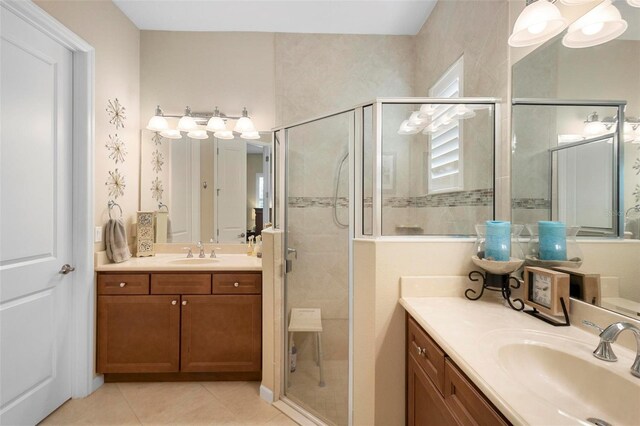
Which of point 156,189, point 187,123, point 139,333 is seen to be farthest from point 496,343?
point 156,189

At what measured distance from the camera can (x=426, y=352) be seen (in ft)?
4.00

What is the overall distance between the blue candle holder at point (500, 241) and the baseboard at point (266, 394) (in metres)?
1.66

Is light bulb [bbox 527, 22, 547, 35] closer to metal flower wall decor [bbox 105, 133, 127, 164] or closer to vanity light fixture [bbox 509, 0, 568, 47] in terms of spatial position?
vanity light fixture [bbox 509, 0, 568, 47]

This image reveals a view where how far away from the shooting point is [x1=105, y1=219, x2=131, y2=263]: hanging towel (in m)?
2.28

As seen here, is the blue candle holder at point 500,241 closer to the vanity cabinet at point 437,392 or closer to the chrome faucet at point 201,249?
the vanity cabinet at point 437,392

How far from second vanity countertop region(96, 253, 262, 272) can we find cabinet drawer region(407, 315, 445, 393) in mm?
1210

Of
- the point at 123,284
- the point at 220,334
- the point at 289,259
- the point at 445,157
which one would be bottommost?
the point at 220,334

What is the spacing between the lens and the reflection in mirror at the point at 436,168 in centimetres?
159

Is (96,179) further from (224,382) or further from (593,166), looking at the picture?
(593,166)

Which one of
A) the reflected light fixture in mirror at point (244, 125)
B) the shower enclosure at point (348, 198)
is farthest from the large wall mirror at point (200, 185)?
the shower enclosure at point (348, 198)

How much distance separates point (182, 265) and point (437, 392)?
6.42 ft

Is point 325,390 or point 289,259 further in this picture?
point 289,259

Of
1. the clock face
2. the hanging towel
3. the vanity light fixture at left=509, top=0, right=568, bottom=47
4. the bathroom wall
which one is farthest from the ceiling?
the clock face

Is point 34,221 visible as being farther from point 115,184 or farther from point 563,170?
point 563,170
